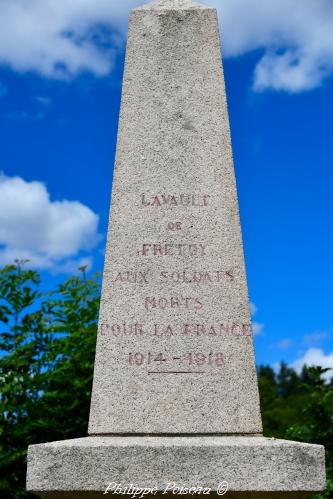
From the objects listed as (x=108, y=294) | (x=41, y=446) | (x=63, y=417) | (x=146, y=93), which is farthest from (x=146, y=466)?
Answer: (x=63, y=417)

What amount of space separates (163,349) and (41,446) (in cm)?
106

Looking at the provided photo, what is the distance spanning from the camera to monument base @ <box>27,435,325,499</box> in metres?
3.75

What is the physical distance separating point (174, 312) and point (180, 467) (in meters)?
1.14

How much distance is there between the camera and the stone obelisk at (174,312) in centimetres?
378

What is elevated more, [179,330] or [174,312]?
[174,312]

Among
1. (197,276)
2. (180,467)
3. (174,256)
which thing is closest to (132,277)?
(174,256)

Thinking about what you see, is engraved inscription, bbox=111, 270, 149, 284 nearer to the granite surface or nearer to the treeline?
the granite surface

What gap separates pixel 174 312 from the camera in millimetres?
4582

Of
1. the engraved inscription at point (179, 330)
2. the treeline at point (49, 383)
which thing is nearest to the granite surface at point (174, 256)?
the engraved inscription at point (179, 330)

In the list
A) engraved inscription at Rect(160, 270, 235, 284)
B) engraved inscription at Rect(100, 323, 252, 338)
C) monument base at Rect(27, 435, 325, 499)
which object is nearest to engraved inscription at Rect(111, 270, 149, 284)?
engraved inscription at Rect(160, 270, 235, 284)

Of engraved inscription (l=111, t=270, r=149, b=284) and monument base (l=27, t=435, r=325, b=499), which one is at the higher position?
engraved inscription (l=111, t=270, r=149, b=284)

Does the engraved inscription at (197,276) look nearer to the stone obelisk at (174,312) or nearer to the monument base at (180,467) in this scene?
the stone obelisk at (174,312)

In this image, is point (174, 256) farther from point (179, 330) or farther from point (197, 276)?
point (179, 330)

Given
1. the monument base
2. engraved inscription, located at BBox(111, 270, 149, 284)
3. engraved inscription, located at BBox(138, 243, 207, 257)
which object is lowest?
the monument base
